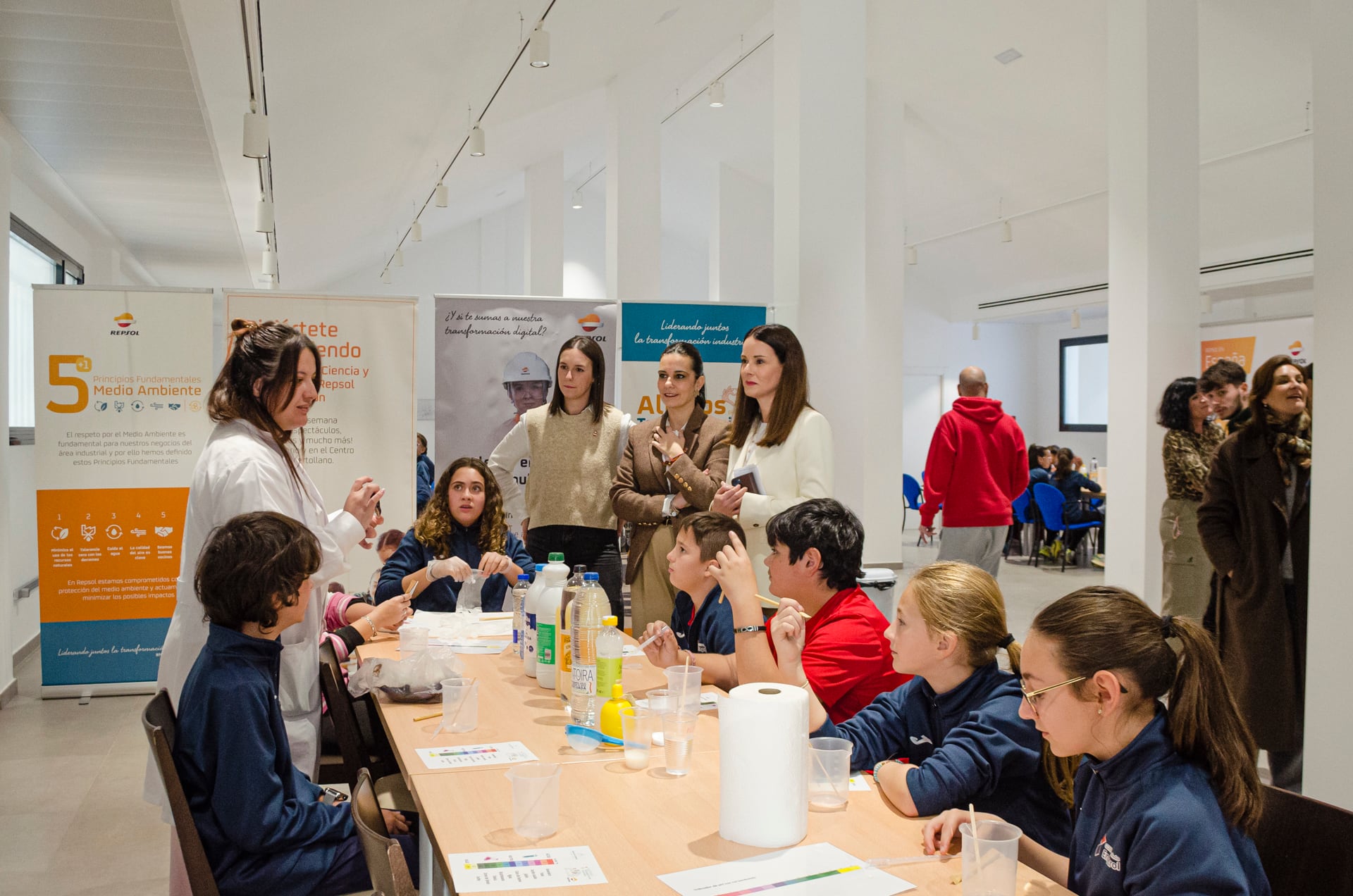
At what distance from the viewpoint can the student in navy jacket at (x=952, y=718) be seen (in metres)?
1.66

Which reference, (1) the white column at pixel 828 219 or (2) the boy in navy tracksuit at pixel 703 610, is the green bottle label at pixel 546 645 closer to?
(2) the boy in navy tracksuit at pixel 703 610

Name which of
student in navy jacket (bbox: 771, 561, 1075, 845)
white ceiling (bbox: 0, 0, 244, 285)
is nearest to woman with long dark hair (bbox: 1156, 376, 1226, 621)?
student in navy jacket (bbox: 771, 561, 1075, 845)

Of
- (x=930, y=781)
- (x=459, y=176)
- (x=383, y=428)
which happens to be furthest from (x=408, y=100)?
(x=930, y=781)

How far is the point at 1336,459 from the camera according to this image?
289 cm

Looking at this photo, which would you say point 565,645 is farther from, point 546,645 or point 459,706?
point 459,706

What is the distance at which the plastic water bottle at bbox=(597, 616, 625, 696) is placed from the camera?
2064 millimetres

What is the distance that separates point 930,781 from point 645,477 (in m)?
2.23

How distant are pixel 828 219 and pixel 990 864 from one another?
4218 millimetres

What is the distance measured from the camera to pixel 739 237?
13.1m

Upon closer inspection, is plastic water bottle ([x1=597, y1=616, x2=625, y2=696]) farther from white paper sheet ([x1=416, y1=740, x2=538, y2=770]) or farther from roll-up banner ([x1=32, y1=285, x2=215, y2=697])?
roll-up banner ([x1=32, y1=285, x2=215, y2=697])

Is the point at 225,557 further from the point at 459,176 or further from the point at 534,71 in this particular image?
the point at 459,176

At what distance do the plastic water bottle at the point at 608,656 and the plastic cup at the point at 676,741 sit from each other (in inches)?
11.3

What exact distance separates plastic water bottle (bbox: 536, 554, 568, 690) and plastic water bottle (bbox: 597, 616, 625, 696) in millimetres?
306

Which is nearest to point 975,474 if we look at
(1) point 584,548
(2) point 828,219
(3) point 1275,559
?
(2) point 828,219
